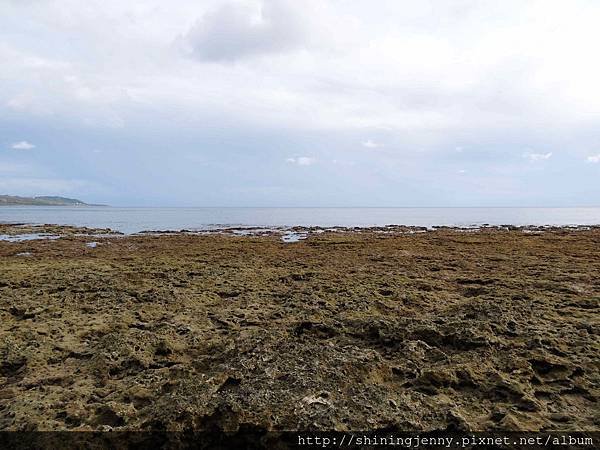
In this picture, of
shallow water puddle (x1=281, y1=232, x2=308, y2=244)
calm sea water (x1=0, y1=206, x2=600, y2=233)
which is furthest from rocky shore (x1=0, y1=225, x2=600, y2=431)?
calm sea water (x1=0, y1=206, x2=600, y2=233)

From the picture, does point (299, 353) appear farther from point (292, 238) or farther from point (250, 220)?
point (250, 220)

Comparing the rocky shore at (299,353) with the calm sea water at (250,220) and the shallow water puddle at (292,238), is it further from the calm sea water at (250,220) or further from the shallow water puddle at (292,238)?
the calm sea water at (250,220)

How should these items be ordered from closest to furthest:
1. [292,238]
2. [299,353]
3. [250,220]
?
1. [299,353]
2. [292,238]
3. [250,220]

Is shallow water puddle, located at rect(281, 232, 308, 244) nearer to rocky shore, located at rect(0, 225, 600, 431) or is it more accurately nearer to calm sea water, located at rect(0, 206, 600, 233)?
rocky shore, located at rect(0, 225, 600, 431)

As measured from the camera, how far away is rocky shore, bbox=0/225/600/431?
3787 mm

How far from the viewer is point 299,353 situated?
5.00m

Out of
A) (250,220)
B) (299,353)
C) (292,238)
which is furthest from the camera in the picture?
(250,220)

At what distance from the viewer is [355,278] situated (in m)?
10.4

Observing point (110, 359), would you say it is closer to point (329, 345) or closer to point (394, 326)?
point (329, 345)

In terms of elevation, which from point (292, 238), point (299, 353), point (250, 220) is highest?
point (250, 220)

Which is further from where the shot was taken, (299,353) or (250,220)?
(250,220)

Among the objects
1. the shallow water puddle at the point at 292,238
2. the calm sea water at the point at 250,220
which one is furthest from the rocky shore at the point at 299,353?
the calm sea water at the point at 250,220

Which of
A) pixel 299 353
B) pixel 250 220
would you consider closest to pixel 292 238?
pixel 299 353

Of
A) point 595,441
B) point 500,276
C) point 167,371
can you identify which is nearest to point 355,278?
point 500,276
